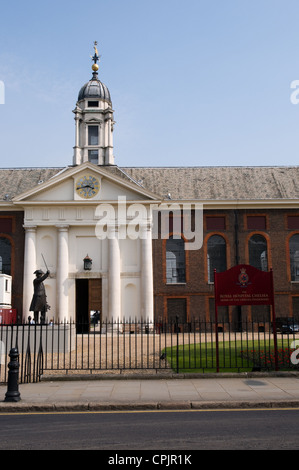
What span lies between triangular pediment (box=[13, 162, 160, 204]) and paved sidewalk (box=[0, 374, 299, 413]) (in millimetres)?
23053

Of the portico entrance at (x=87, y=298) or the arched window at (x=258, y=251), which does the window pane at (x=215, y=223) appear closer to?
the arched window at (x=258, y=251)

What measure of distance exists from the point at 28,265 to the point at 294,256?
1973cm

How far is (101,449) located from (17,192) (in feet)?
113

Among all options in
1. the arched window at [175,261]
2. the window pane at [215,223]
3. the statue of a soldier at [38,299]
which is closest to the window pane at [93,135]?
the arched window at [175,261]

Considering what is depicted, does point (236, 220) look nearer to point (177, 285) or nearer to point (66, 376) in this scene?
point (177, 285)

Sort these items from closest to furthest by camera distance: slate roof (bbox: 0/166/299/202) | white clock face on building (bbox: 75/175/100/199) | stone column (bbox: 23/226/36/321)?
stone column (bbox: 23/226/36/321), white clock face on building (bbox: 75/175/100/199), slate roof (bbox: 0/166/299/202)

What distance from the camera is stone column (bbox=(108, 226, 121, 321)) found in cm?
3525

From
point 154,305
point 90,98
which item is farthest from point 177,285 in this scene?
point 90,98

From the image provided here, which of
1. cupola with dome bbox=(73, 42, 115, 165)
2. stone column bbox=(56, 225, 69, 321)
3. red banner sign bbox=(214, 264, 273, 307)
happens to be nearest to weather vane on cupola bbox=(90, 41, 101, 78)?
cupola with dome bbox=(73, 42, 115, 165)

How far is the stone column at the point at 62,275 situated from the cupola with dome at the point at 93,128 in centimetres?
812

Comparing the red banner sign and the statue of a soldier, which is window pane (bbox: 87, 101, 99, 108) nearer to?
the statue of a soldier

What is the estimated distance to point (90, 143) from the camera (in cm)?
4266

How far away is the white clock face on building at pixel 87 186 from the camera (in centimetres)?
3706

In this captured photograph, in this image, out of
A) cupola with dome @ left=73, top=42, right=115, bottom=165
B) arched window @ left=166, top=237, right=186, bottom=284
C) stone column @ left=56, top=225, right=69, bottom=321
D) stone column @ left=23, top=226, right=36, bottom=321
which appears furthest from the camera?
cupola with dome @ left=73, top=42, right=115, bottom=165
